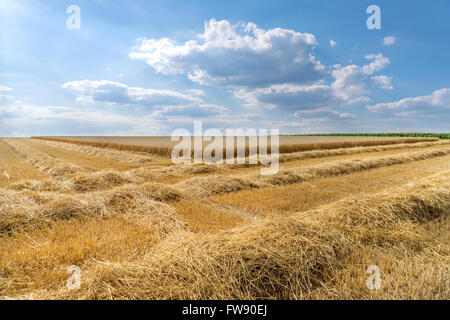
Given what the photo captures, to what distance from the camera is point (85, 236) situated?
13.4 feet

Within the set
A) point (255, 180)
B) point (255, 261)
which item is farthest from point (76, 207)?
point (255, 180)

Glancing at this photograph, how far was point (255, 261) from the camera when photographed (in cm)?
293

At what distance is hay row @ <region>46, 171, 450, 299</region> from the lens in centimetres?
254

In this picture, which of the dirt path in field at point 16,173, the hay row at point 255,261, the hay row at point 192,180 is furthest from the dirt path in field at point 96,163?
the hay row at point 255,261

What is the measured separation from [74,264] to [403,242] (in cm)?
458

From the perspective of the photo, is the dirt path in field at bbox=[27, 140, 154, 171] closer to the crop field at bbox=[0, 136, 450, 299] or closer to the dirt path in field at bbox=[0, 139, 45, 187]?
the dirt path in field at bbox=[0, 139, 45, 187]

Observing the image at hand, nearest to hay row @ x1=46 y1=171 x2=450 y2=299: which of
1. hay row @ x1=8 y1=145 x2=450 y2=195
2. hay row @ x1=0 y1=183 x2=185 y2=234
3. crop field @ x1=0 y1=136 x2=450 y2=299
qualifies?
crop field @ x1=0 y1=136 x2=450 y2=299

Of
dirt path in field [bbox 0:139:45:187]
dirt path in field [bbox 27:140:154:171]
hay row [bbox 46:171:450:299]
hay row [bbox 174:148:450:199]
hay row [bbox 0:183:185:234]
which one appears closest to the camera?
hay row [bbox 46:171:450:299]

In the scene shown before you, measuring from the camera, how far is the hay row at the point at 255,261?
254 cm

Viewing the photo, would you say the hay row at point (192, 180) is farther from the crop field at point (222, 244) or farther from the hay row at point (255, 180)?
the crop field at point (222, 244)

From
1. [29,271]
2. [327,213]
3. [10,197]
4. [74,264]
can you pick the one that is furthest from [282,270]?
[10,197]

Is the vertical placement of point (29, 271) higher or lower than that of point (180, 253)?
lower
